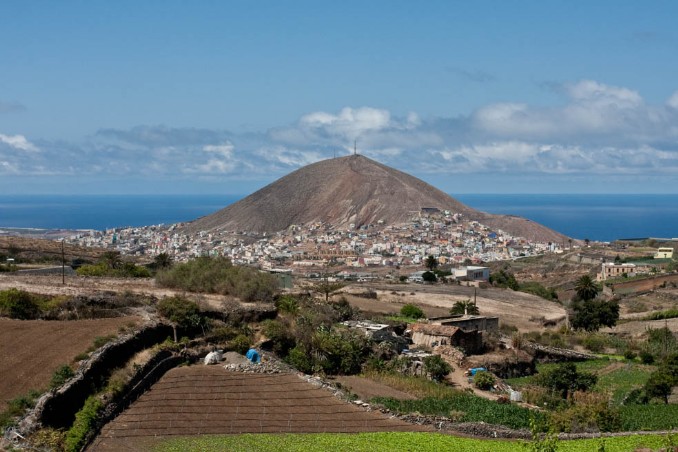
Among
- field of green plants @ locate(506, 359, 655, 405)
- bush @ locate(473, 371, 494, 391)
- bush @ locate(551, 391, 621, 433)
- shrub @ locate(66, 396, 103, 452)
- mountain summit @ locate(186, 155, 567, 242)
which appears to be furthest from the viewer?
mountain summit @ locate(186, 155, 567, 242)

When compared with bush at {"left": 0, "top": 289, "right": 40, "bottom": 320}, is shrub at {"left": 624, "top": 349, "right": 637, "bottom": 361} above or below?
below

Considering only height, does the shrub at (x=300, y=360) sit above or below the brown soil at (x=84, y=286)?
below

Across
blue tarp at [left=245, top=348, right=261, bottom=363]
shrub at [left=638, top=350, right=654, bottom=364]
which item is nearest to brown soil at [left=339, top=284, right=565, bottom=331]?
shrub at [left=638, top=350, right=654, bottom=364]

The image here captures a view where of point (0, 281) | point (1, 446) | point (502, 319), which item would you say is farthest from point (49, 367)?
point (502, 319)

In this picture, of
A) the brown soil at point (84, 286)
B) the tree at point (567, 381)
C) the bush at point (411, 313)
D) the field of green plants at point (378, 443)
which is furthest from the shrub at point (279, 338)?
the bush at point (411, 313)

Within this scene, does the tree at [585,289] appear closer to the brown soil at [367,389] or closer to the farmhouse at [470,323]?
the farmhouse at [470,323]

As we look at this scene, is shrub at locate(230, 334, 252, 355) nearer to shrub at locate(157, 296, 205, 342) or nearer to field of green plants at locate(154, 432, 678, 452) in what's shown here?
shrub at locate(157, 296, 205, 342)

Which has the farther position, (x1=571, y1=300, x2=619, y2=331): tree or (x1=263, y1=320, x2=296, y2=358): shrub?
(x1=571, y1=300, x2=619, y2=331): tree
